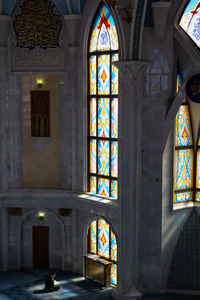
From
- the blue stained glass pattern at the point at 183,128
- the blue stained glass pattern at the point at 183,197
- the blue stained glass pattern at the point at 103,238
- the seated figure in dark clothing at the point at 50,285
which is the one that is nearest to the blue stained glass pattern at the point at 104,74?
the blue stained glass pattern at the point at 183,128

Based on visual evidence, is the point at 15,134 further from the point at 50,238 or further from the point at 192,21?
the point at 192,21

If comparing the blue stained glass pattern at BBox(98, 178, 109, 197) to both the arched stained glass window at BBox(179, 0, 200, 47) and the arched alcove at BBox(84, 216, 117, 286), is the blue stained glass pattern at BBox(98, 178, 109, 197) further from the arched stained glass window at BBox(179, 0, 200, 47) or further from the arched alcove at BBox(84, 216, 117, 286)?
the arched stained glass window at BBox(179, 0, 200, 47)

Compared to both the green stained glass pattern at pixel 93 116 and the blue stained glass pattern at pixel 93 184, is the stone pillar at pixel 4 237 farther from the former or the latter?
the green stained glass pattern at pixel 93 116

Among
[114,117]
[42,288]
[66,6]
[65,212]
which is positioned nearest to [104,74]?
[114,117]

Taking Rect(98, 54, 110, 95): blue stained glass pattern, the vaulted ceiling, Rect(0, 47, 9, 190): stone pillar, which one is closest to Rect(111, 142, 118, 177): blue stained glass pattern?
Rect(98, 54, 110, 95): blue stained glass pattern

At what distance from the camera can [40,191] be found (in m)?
15.0

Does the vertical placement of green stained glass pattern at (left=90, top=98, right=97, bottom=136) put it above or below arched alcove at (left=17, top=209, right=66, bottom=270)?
above

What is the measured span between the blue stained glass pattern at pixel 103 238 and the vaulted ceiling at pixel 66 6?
5885mm

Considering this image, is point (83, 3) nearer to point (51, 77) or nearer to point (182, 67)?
point (51, 77)

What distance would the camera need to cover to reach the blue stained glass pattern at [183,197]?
43.5 feet

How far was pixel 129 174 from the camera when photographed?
1246 cm

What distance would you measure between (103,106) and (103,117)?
30 cm

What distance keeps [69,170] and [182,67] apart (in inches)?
184

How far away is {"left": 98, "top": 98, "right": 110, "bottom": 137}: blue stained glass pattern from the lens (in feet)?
45.3
